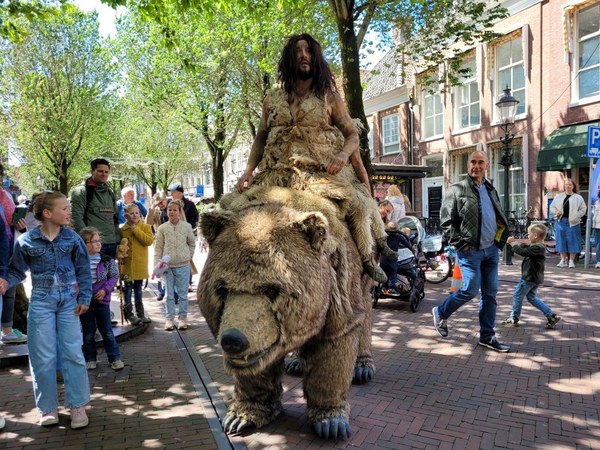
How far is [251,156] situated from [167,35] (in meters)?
5.19

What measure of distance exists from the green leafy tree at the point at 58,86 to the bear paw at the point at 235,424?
69.8 feet

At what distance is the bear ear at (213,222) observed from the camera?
2717 millimetres

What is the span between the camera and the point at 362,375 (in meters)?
4.16

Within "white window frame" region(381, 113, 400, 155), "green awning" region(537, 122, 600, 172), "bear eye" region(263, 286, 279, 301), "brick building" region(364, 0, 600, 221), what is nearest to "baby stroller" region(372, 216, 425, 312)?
"bear eye" region(263, 286, 279, 301)

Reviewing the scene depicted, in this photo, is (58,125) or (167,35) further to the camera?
(58,125)

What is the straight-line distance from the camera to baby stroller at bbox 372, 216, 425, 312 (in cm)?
707

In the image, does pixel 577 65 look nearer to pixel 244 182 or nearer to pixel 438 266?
pixel 438 266

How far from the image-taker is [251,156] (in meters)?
3.67

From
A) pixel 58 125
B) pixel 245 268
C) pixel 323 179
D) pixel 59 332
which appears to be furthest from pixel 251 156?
pixel 58 125

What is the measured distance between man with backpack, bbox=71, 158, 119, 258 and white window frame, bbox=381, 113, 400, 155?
19561mm

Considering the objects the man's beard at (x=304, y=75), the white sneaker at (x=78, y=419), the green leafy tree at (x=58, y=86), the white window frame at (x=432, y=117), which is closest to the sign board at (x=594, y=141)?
the man's beard at (x=304, y=75)

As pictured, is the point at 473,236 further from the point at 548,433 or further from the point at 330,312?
the point at 330,312

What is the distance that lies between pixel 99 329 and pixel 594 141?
32.3ft

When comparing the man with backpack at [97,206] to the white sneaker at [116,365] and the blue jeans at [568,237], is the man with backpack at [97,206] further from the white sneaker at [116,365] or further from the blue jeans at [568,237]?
the blue jeans at [568,237]
